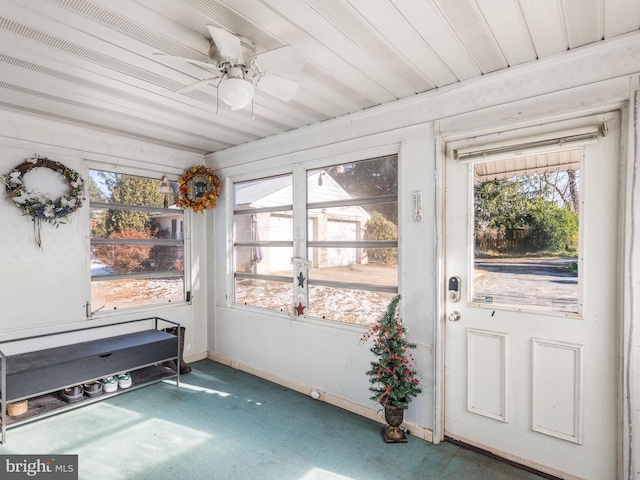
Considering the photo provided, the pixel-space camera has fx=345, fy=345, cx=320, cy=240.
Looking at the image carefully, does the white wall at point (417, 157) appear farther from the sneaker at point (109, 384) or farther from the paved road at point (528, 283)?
the sneaker at point (109, 384)

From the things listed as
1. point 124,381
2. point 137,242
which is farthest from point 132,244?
point 124,381

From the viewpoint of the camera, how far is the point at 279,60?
1.70 m

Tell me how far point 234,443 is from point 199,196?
2606 mm

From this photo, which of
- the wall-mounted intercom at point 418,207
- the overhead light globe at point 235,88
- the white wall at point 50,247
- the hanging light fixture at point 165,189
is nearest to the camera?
the overhead light globe at point 235,88

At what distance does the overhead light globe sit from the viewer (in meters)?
1.78

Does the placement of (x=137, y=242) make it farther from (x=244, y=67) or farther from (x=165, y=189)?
(x=244, y=67)

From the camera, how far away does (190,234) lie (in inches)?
165

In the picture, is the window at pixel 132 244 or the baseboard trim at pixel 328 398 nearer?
the baseboard trim at pixel 328 398

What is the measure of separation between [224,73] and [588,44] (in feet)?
6.68

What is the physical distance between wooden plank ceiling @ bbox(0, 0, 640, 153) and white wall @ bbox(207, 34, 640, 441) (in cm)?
13

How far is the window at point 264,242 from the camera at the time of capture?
3.59 metres

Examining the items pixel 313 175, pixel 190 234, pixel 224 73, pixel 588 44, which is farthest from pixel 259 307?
pixel 588 44

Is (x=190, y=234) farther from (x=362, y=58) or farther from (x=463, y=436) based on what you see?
(x=463, y=436)

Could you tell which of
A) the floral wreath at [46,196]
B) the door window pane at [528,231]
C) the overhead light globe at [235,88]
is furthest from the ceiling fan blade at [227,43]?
the floral wreath at [46,196]
